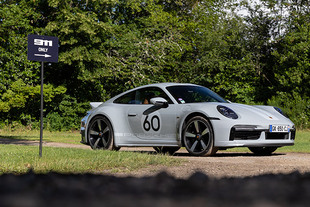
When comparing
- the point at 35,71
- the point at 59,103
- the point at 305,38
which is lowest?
the point at 59,103

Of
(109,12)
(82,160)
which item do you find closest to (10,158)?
(82,160)

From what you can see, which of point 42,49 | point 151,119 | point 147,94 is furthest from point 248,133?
point 42,49

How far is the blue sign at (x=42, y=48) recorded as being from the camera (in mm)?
9008

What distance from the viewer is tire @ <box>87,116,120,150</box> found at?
10898 mm

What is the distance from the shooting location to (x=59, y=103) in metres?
26.5

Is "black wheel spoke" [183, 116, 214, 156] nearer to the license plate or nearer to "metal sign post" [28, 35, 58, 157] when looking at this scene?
the license plate

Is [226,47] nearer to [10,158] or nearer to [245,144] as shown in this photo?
[245,144]

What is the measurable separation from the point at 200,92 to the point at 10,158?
433 cm

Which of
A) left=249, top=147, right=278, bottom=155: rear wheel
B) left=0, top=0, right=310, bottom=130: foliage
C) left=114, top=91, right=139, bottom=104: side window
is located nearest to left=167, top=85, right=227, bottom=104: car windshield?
left=114, top=91, right=139, bottom=104: side window

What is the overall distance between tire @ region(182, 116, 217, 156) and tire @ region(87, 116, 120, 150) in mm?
1806

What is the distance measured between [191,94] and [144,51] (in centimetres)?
1781

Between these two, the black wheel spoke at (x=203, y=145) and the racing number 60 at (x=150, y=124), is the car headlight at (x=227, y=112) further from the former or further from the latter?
the racing number 60 at (x=150, y=124)

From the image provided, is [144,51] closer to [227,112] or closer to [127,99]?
[127,99]

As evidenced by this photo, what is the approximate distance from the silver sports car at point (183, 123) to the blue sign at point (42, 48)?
2247 mm
